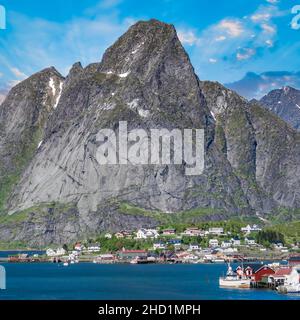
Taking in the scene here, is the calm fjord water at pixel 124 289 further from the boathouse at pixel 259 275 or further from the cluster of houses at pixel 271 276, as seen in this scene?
the boathouse at pixel 259 275

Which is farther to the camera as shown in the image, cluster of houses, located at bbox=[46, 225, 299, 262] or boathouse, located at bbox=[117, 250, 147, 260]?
cluster of houses, located at bbox=[46, 225, 299, 262]

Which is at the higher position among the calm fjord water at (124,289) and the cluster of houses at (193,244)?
the cluster of houses at (193,244)

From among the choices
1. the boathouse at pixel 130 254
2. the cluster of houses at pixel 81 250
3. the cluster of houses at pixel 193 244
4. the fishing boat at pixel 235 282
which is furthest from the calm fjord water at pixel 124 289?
the cluster of houses at pixel 81 250

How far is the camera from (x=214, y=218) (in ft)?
599

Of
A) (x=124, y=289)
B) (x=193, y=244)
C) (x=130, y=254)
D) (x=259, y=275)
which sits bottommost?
(x=124, y=289)

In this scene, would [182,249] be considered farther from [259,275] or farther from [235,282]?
[235,282]

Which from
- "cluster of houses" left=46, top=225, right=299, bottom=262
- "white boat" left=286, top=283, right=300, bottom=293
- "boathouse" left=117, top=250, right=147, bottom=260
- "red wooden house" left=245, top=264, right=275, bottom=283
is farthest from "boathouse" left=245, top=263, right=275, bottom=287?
"boathouse" left=117, top=250, right=147, bottom=260

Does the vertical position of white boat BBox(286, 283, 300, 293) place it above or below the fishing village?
below

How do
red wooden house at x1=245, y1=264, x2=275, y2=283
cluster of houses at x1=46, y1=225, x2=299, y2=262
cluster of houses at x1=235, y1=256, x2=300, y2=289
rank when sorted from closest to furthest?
cluster of houses at x1=235, y1=256, x2=300, y2=289 < red wooden house at x1=245, y1=264, x2=275, y2=283 < cluster of houses at x1=46, y1=225, x2=299, y2=262

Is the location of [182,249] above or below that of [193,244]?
below

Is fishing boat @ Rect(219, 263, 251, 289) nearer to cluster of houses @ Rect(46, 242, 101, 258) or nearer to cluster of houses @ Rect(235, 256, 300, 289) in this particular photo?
cluster of houses @ Rect(235, 256, 300, 289)

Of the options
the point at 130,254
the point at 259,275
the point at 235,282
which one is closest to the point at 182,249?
the point at 130,254

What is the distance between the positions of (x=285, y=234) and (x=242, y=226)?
11.9 meters
